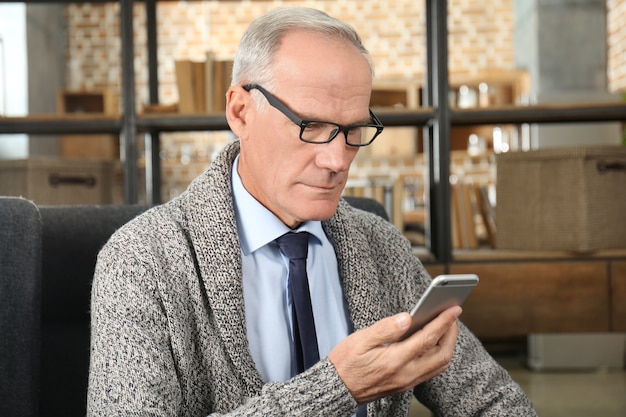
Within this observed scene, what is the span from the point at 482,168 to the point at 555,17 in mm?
1564

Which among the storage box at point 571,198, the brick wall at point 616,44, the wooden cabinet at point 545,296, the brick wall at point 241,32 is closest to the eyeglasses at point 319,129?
the wooden cabinet at point 545,296

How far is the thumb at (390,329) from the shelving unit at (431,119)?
61.9 inches

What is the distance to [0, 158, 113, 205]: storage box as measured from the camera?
8.87 feet

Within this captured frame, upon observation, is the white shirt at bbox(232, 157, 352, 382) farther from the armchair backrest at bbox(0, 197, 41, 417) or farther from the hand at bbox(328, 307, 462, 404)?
the armchair backrest at bbox(0, 197, 41, 417)

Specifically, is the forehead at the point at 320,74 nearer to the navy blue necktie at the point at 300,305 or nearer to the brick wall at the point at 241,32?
Result: the navy blue necktie at the point at 300,305

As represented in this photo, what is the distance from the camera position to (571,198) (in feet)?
8.64

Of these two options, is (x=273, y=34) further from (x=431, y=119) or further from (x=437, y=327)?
(x=431, y=119)

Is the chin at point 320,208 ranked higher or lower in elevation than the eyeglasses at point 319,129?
lower

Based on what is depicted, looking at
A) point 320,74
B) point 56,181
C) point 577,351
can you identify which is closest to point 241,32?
point 577,351

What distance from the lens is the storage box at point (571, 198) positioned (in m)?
2.61

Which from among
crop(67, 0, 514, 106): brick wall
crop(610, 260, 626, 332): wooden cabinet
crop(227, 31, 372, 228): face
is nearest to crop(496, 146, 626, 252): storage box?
crop(610, 260, 626, 332): wooden cabinet

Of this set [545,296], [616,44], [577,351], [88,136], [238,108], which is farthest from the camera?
[88,136]

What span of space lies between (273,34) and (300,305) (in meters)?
0.41

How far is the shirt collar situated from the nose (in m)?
0.16
